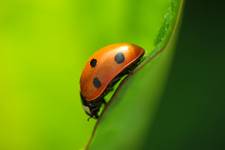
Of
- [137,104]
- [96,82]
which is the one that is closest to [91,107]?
[96,82]

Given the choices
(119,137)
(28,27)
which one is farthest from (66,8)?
(119,137)

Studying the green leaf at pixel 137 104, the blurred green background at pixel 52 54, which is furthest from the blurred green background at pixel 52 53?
the green leaf at pixel 137 104

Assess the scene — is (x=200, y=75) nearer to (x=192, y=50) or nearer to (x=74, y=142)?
(x=192, y=50)

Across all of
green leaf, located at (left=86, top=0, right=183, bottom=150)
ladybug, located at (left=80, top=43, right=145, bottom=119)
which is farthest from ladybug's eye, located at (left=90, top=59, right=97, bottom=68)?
green leaf, located at (left=86, top=0, right=183, bottom=150)

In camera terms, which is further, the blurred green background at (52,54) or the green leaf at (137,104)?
the blurred green background at (52,54)

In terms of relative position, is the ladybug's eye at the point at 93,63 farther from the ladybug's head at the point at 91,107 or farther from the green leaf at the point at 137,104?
the green leaf at the point at 137,104

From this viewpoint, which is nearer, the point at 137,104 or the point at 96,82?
the point at 137,104

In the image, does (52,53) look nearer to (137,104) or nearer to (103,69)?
(103,69)
